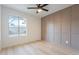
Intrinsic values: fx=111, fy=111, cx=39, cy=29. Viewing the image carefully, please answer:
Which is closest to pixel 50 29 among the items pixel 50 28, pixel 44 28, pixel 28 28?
pixel 50 28

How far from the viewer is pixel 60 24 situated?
606cm

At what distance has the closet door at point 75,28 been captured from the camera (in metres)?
4.88

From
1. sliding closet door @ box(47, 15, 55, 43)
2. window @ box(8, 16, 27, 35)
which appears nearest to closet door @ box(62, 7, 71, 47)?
sliding closet door @ box(47, 15, 55, 43)

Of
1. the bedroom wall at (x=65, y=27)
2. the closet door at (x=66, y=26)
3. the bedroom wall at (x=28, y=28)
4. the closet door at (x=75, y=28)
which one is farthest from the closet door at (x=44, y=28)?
the closet door at (x=75, y=28)

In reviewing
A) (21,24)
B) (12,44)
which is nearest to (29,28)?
(21,24)

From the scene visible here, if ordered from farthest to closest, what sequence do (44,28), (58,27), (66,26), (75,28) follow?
(44,28)
(58,27)
(66,26)
(75,28)

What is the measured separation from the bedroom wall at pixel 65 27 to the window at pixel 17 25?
1.72m

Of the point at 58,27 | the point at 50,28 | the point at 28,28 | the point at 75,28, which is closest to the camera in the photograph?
the point at 75,28

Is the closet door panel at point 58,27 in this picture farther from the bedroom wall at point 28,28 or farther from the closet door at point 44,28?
the bedroom wall at point 28,28

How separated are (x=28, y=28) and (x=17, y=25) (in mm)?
883

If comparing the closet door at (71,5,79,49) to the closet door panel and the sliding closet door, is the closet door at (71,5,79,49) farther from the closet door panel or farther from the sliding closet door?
the sliding closet door

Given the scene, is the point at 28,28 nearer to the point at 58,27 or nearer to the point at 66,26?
the point at 58,27

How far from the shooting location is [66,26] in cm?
555
